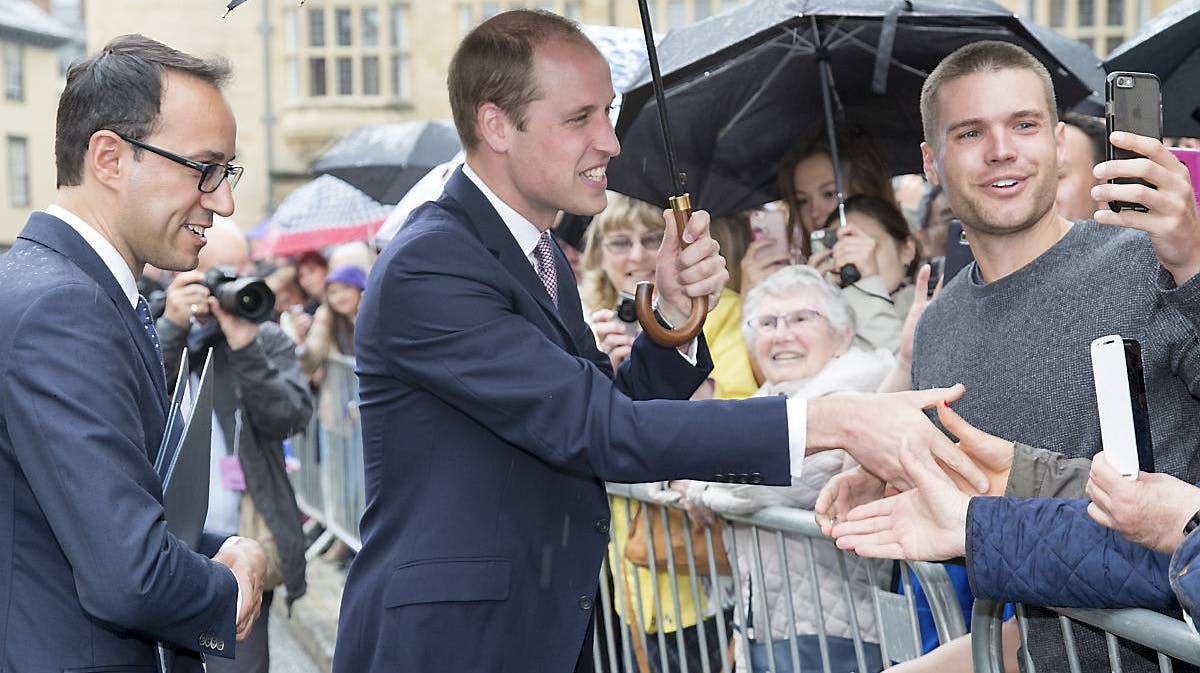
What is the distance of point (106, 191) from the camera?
2908 millimetres

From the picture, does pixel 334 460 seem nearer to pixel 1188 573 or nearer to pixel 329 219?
pixel 329 219

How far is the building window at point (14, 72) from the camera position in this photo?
49500 millimetres

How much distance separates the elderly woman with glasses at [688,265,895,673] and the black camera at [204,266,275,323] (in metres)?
2.13

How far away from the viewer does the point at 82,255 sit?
280cm

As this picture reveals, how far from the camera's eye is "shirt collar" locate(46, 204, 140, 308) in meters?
2.86

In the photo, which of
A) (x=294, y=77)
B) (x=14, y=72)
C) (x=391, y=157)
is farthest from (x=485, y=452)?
(x=14, y=72)

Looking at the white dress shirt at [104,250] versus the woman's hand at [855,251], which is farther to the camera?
the woman's hand at [855,251]

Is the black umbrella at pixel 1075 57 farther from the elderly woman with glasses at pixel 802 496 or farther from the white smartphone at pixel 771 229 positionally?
the elderly woman with glasses at pixel 802 496

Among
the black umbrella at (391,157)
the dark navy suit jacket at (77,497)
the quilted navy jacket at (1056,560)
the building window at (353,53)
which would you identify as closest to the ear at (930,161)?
the quilted navy jacket at (1056,560)

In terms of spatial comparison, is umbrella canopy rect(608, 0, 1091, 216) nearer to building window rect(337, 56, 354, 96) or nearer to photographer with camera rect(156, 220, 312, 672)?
photographer with camera rect(156, 220, 312, 672)

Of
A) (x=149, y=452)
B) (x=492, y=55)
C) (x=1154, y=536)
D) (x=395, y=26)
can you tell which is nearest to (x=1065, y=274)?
(x=1154, y=536)

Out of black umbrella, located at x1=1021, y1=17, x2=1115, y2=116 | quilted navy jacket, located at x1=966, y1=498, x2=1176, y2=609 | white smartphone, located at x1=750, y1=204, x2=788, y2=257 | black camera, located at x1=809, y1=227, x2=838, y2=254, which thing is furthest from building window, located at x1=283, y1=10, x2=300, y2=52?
quilted navy jacket, located at x1=966, y1=498, x2=1176, y2=609

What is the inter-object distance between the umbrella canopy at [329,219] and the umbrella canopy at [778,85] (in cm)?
788

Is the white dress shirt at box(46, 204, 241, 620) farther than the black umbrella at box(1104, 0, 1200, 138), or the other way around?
the black umbrella at box(1104, 0, 1200, 138)
